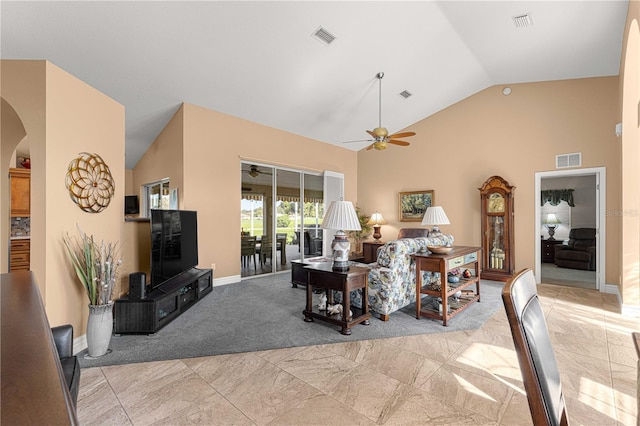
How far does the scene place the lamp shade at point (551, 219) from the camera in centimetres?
739

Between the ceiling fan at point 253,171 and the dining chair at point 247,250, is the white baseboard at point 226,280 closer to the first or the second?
the dining chair at point 247,250

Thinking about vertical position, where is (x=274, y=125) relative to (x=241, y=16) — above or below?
below

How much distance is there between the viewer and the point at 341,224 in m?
2.98

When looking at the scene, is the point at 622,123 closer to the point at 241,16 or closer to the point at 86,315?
the point at 241,16

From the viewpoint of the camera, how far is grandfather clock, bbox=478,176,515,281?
522cm

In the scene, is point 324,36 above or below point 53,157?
above

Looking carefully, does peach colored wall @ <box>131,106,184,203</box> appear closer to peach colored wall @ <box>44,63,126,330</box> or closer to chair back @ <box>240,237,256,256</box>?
chair back @ <box>240,237,256,256</box>

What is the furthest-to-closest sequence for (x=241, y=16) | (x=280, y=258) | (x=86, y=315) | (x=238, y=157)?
1. (x=280, y=258)
2. (x=238, y=157)
3. (x=241, y=16)
4. (x=86, y=315)

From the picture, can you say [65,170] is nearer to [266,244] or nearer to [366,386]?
[366,386]

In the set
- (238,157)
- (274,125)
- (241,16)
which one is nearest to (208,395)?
(241,16)

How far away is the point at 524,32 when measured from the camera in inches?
154

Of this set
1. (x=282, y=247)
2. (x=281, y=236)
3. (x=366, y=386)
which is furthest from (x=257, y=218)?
(x=366, y=386)

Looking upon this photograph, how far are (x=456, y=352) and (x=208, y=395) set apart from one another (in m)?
2.05

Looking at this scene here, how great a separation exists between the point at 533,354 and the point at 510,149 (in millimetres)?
5791
